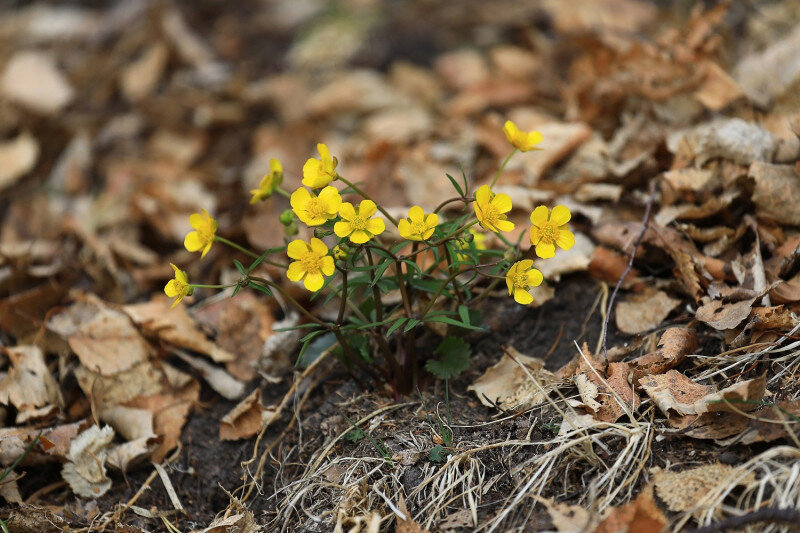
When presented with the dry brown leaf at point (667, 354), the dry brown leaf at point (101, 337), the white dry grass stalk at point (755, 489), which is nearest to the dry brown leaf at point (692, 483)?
the white dry grass stalk at point (755, 489)

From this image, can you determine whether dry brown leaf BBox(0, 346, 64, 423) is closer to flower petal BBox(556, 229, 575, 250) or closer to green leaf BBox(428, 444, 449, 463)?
green leaf BBox(428, 444, 449, 463)

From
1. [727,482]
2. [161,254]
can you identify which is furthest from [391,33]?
[727,482]

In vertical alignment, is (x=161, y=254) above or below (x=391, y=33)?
below

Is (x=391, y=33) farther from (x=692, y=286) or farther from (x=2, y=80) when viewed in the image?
(x=692, y=286)

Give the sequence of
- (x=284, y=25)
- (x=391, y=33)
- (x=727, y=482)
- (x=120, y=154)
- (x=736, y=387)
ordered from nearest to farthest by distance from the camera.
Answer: (x=727, y=482) → (x=736, y=387) → (x=120, y=154) → (x=391, y=33) → (x=284, y=25)

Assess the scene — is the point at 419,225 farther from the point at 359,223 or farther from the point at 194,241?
the point at 194,241

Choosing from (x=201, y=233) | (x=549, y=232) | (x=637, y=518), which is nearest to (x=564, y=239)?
(x=549, y=232)

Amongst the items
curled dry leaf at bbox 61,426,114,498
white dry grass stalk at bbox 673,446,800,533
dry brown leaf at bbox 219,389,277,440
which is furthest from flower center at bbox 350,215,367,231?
curled dry leaf at bbox 61,426,114,498
